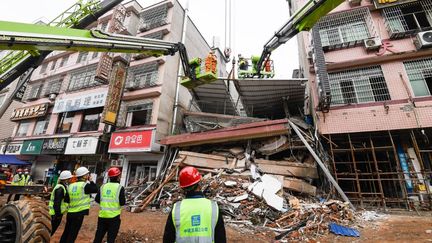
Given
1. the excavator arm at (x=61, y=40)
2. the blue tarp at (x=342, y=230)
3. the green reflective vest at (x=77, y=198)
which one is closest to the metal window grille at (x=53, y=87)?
the excavator arm at (x=61, y=40)

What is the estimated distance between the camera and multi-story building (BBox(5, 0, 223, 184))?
14453mm

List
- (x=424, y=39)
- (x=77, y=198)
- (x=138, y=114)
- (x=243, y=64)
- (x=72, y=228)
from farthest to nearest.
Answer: (x=138, y=114), (x=243, y=64), (x=424, y=39), (x=77, y=198), (x=72, y=228)

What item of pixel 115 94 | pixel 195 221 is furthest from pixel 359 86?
pixel 115 94

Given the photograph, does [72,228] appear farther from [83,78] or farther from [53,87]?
[53,87]

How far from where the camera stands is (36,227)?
3.16 meters

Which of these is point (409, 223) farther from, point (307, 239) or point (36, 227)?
point (36, 227)

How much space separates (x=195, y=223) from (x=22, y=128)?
26733 millimetres

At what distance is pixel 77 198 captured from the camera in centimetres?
444

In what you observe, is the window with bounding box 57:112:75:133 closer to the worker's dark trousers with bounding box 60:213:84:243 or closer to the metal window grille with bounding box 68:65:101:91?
the metal window grille with bounding box 68:65:101:91

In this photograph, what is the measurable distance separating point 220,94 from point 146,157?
6.48m

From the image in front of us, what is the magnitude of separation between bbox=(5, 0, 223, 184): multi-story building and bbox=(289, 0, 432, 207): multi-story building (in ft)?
31.6

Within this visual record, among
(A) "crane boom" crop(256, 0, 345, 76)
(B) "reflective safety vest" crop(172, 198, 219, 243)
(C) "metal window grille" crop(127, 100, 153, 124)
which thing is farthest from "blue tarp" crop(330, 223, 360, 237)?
(C) "metal window grille" crop(127, 100, 153, 124)

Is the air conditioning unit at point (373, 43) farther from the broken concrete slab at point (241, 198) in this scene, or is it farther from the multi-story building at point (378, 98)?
the broken concrete slab at point (241, 198)

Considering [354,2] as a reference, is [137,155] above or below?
below
